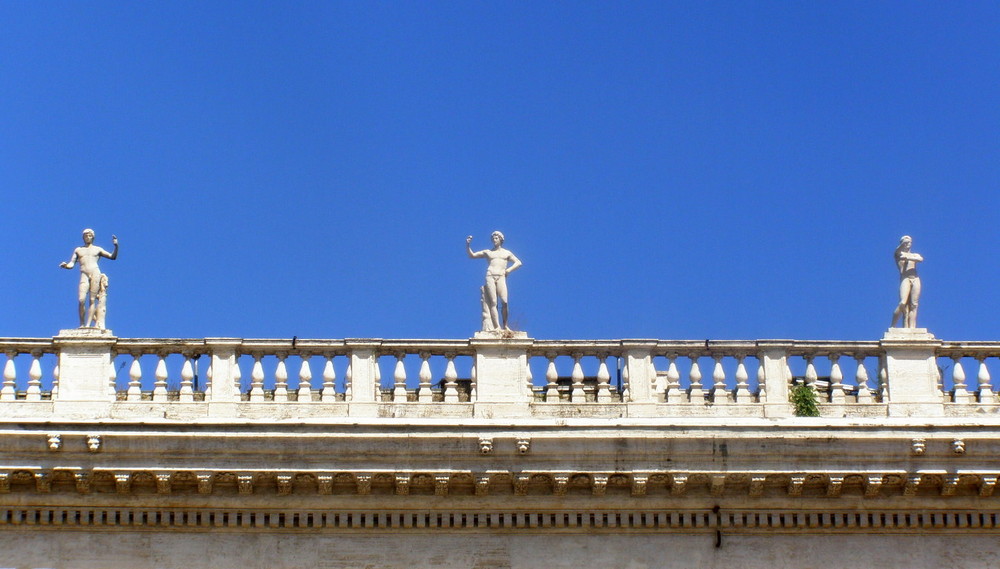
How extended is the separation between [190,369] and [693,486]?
18.2ft

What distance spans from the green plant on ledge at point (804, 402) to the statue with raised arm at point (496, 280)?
10.6 ft

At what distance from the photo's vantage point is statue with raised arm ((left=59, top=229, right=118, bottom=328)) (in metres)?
20.2

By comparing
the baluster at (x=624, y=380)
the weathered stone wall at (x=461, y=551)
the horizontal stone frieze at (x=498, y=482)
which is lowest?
the weathered stone wall at (x=461, y=551)

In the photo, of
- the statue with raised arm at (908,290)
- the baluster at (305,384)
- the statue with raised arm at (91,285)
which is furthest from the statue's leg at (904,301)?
the statue with raised arm at (91,285)

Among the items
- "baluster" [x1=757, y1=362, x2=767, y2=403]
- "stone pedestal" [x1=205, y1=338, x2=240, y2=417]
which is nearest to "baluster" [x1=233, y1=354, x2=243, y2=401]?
"stone pedestal" [x1=205, y1=338, x2=240, y2=417]

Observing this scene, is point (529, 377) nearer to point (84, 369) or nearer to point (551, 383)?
point (551, 383)

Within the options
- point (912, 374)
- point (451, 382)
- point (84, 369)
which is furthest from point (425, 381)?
point (912, 374)

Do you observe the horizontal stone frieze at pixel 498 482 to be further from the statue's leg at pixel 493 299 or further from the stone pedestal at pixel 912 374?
the statue's leg at pixel 493 299

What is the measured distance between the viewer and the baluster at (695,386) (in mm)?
20203

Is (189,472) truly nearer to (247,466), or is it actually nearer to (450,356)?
(247,466)

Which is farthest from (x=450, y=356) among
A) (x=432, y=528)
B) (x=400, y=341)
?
(x=432, y=528)

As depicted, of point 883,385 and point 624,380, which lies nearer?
point 624,380

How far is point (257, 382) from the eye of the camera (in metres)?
20.0

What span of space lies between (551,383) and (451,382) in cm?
108
